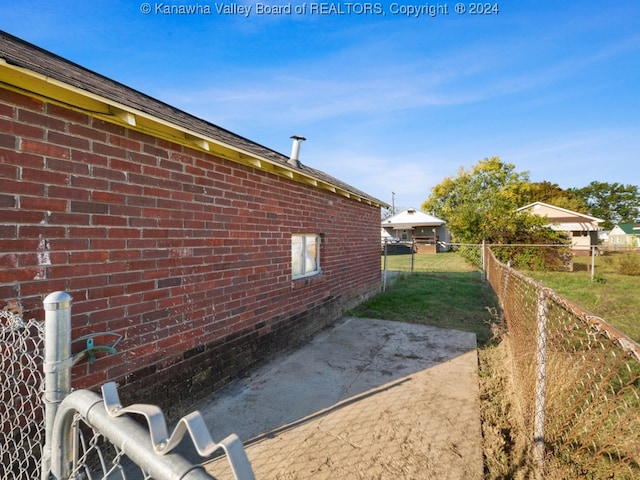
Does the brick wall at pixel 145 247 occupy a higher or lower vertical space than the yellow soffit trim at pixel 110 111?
lower

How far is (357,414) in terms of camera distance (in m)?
3.62

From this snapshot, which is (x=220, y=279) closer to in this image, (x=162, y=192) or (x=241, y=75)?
(x=162, y=192)

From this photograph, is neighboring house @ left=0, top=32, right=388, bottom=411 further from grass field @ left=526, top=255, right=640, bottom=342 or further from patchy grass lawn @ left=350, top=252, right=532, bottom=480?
grass field @ left=526, top=255, right=640, bottom=342

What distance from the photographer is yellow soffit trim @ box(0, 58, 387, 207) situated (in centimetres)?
227

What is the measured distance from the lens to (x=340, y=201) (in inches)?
313

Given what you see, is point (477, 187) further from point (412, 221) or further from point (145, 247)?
point (145, 247)

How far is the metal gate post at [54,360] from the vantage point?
113cm

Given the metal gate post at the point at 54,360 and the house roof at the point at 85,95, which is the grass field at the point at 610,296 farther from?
the metal gate post at the point at 54,360

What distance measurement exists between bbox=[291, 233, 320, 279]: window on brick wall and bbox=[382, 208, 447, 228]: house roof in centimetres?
2941

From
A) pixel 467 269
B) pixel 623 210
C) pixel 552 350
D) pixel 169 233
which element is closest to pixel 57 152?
pixel 169 233

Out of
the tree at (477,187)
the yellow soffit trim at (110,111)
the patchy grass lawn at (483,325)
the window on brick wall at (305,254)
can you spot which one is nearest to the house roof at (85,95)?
the yellow soffit trim at (110,111)

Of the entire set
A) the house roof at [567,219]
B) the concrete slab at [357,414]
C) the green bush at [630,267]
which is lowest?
the concrete slab at [357,414]

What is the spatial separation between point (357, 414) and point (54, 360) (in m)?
3.16

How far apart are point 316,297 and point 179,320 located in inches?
134
